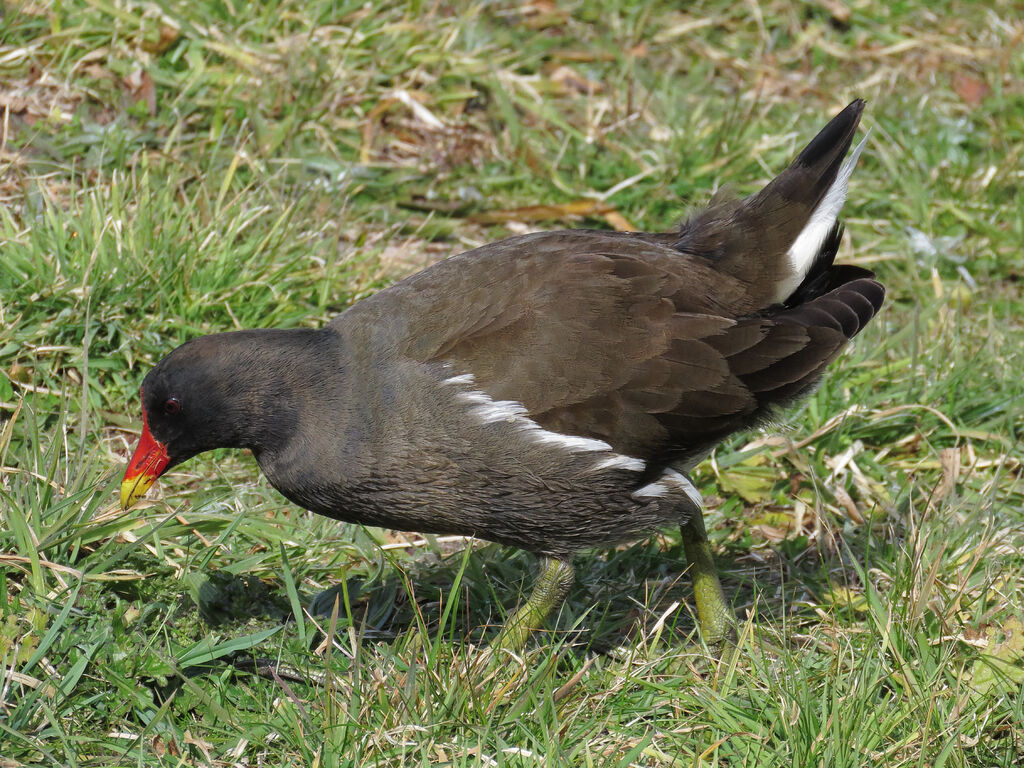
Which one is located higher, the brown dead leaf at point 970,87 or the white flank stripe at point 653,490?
the brown dead leaf at point 970,87

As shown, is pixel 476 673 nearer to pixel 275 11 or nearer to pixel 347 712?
pixel 347 712

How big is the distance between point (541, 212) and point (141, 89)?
1.81m

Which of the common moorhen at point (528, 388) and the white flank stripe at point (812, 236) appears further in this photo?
the white flank stripe at point (812, 236)

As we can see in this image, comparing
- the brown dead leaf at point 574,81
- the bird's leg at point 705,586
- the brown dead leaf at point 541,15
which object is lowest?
the bird's leg at point 705,586

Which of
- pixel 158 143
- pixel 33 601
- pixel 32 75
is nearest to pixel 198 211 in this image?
pixel 158 143

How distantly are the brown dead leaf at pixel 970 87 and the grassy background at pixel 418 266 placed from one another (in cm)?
3

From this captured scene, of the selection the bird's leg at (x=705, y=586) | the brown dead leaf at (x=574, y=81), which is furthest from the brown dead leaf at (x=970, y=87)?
the bird's leg at (x=705, y=586)

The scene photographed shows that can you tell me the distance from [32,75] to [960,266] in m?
4.08

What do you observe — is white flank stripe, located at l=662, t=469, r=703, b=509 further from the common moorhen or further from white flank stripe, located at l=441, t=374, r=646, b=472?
white flank stripe, located at l=441, t=374, r=646, b=472

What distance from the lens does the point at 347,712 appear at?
2.82m

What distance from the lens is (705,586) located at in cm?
366

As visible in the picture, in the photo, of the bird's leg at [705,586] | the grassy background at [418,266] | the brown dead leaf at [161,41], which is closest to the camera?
the grassy background at [418,266]

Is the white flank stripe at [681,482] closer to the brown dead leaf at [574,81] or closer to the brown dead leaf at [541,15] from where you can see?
the brown dead leaf at [574,81]

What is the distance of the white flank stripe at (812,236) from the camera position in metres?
3.52
